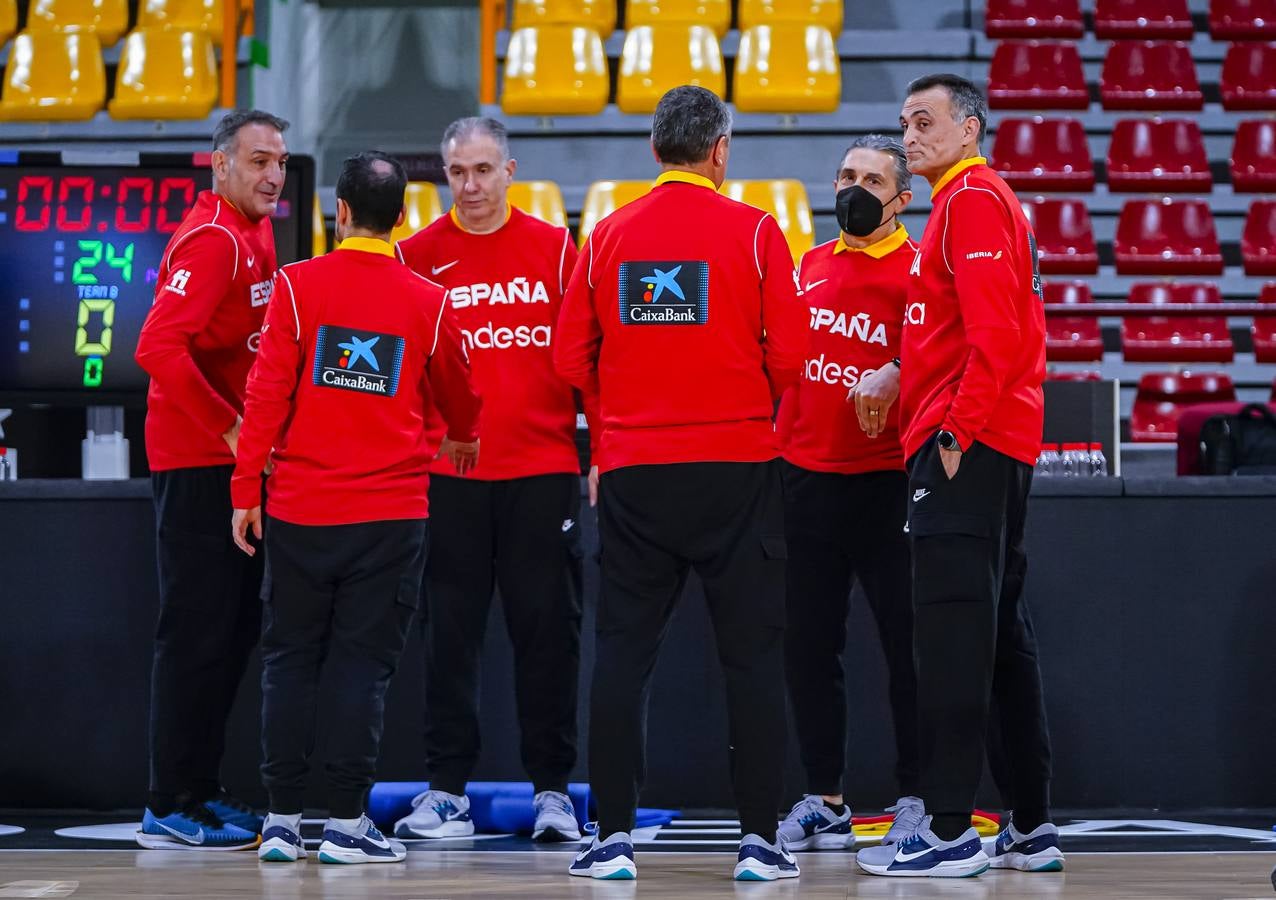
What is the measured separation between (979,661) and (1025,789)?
0.38 meters

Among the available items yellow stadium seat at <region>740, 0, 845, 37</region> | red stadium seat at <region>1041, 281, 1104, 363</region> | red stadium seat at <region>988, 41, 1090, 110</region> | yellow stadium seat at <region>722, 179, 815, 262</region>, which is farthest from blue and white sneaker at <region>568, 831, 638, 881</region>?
red stadium seat at <region>988, 41, 1090, 110</region>

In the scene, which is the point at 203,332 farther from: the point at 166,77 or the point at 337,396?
the point at 166,77

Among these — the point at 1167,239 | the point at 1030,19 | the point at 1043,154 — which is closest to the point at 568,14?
the point at 1030,19

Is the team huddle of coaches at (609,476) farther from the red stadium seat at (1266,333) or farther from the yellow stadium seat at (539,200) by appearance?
the red stadium seat at (1266,333)

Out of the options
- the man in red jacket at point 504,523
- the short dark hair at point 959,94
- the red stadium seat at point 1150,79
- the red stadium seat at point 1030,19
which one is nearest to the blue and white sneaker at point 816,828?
the man in red jacket at point 504,523

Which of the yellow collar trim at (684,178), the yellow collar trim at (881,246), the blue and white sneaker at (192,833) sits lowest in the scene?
the blue and white sneaker at (192,833)

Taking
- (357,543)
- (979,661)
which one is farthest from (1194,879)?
(357,543)

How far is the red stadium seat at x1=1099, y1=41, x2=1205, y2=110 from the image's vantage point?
349 inches

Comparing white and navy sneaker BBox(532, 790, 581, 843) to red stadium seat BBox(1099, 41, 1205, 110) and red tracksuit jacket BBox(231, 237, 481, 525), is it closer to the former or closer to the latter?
red tracksuit jacket BBox(231, 237, 481, 525)

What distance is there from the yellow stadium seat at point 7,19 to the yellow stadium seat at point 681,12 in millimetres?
3730

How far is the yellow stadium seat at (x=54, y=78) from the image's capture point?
8.62 m

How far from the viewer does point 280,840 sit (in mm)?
3449

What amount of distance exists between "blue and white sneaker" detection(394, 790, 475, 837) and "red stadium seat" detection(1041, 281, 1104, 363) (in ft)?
16.5

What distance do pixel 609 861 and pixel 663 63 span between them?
6.10 m
